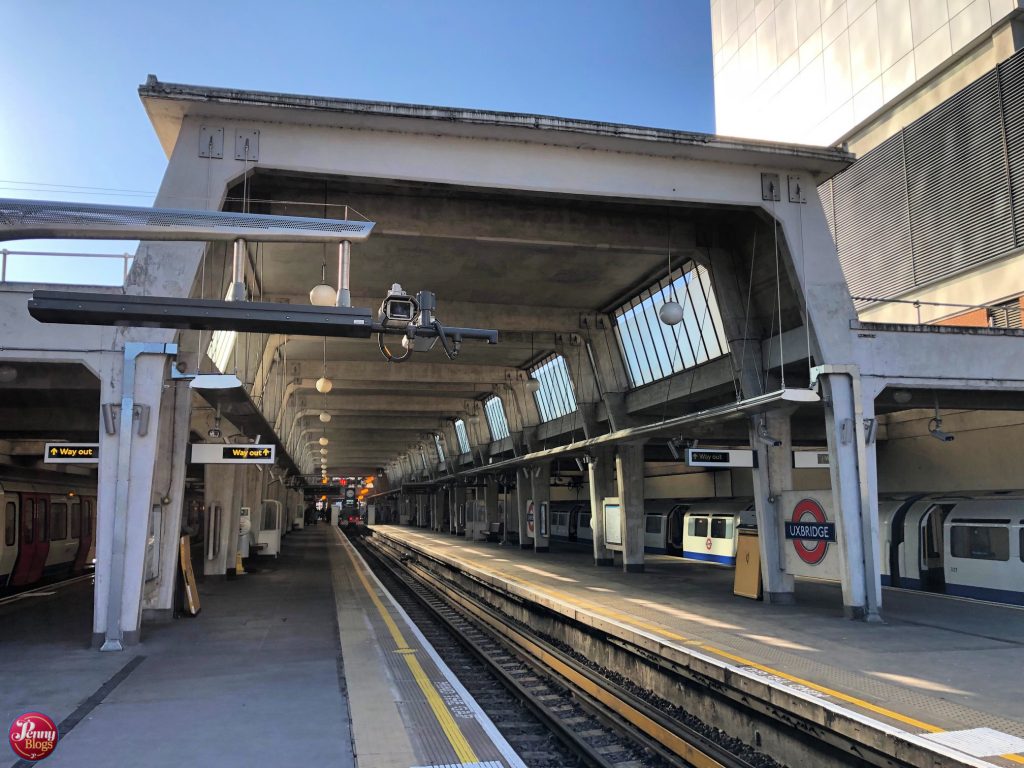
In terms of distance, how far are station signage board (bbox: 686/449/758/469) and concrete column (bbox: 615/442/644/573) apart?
7200 mm

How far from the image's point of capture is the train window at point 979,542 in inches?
587

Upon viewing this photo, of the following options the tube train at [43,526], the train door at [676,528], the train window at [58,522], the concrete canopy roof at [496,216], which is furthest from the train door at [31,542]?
the train door at [676,528]

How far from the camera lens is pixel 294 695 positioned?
817cm

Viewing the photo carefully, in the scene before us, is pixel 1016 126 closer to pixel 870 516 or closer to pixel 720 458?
pixel 720 458

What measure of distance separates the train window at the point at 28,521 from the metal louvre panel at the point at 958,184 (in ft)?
80.4

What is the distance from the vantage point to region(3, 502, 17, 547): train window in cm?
1711

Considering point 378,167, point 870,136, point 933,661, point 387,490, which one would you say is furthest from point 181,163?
point 387,490

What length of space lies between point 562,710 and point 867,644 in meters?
4.49

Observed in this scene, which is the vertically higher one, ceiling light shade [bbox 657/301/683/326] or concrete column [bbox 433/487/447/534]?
ceiling light shade [bbox 657/301/683/326]

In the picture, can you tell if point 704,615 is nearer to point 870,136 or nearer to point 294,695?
point 294,695

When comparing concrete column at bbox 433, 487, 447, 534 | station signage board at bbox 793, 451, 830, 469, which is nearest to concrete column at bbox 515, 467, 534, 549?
station signage board at bbox 793, 451, 830, 469

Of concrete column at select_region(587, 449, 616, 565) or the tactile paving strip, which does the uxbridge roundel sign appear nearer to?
the tactile paving strip

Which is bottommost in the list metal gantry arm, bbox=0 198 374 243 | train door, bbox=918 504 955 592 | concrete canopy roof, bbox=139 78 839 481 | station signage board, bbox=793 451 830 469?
train door, bbox=918 504 955 592

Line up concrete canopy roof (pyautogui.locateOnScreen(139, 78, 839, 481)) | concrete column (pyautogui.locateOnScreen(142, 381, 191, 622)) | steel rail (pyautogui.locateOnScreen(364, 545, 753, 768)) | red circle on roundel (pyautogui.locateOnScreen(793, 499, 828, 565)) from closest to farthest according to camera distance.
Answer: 1. steel rail (pyautogui.locateOnScreen(364, 545, 753, 768))
2. concrete canopy roof (pyautogui.locateOnScreen(139, 78, 839, 481))
3. concrete column (pyautogui.locateOnScreen(142, 381, 191, 622))
4. red circle on roundel (pyautogui.locateOnScreen(793, 499, 828, 565))
